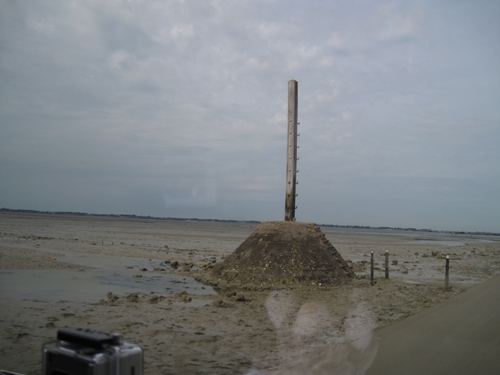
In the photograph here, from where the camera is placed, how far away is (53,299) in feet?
40.9

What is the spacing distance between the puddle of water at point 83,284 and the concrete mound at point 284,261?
1545 millimetres

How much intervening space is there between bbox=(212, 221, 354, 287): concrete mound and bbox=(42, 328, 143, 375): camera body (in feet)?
41.9

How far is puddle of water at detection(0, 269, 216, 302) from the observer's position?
1331cm

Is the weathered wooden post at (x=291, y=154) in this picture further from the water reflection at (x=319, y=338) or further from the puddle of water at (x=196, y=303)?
the puddle of water at (x=196, y=303)

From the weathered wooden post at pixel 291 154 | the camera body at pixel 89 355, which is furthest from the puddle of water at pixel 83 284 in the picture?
the camera body at pixel 89 355

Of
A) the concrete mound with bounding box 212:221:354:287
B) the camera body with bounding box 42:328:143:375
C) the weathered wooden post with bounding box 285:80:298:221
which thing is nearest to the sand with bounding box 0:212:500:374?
the concrete mound with bounding box 212:221:354:287

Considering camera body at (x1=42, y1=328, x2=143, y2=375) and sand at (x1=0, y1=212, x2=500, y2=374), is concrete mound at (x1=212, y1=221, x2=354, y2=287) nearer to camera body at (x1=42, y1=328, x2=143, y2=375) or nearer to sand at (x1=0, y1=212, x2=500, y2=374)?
sand at (x1=0, y1=212, x2=500, y2=374)

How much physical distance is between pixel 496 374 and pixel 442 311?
5535 mm

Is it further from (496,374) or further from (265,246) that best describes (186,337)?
(265,246)

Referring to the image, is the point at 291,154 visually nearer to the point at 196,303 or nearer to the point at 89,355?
the point at 196,303

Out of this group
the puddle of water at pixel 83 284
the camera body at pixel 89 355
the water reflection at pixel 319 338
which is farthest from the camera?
the puddle of water at pixel 83 284

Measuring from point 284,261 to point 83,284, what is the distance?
7.01m

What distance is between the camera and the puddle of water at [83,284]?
13.3m

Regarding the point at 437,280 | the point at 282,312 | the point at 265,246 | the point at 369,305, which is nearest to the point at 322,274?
the point at 265,246
